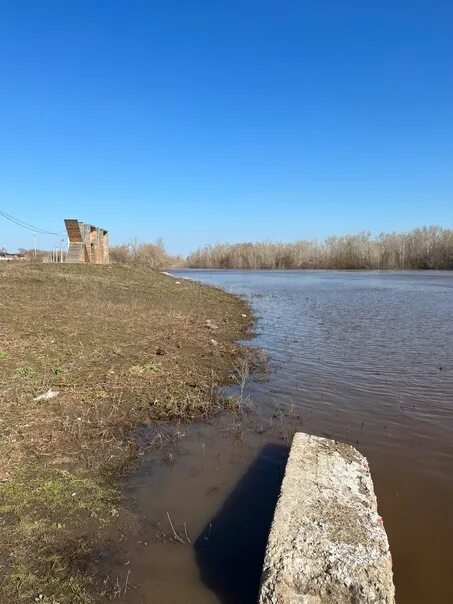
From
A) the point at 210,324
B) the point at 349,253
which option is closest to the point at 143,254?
the point at 349,253

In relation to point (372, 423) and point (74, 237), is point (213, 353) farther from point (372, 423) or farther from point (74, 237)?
point (74, 237)

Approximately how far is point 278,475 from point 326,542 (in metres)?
1.71

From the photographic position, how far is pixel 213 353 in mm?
10289

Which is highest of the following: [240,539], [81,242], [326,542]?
[81,242]

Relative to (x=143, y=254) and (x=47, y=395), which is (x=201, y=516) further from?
(x=143, y=254)

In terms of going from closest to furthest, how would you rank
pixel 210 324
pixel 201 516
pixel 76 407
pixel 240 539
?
pixel 240 539
pixel 201 516
pixel 76 407
pixel 210 324

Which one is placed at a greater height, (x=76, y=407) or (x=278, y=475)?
(x=76, y=407)

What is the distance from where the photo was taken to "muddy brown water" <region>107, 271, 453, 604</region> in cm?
338

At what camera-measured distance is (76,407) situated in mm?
6371

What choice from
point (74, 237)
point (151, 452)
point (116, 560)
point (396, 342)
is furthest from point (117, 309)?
point (74, 237)

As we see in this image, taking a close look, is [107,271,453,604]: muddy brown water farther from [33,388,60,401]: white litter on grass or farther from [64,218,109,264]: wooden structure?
[64,218,109,264]: wooden structure

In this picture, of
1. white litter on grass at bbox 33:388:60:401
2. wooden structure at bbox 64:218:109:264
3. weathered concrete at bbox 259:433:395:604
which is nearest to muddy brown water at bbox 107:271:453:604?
weathered concrete at bbox 259:433:395:604

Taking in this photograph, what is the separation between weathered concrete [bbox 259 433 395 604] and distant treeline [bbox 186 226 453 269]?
243 feet

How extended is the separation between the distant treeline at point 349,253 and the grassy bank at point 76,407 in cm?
6763
